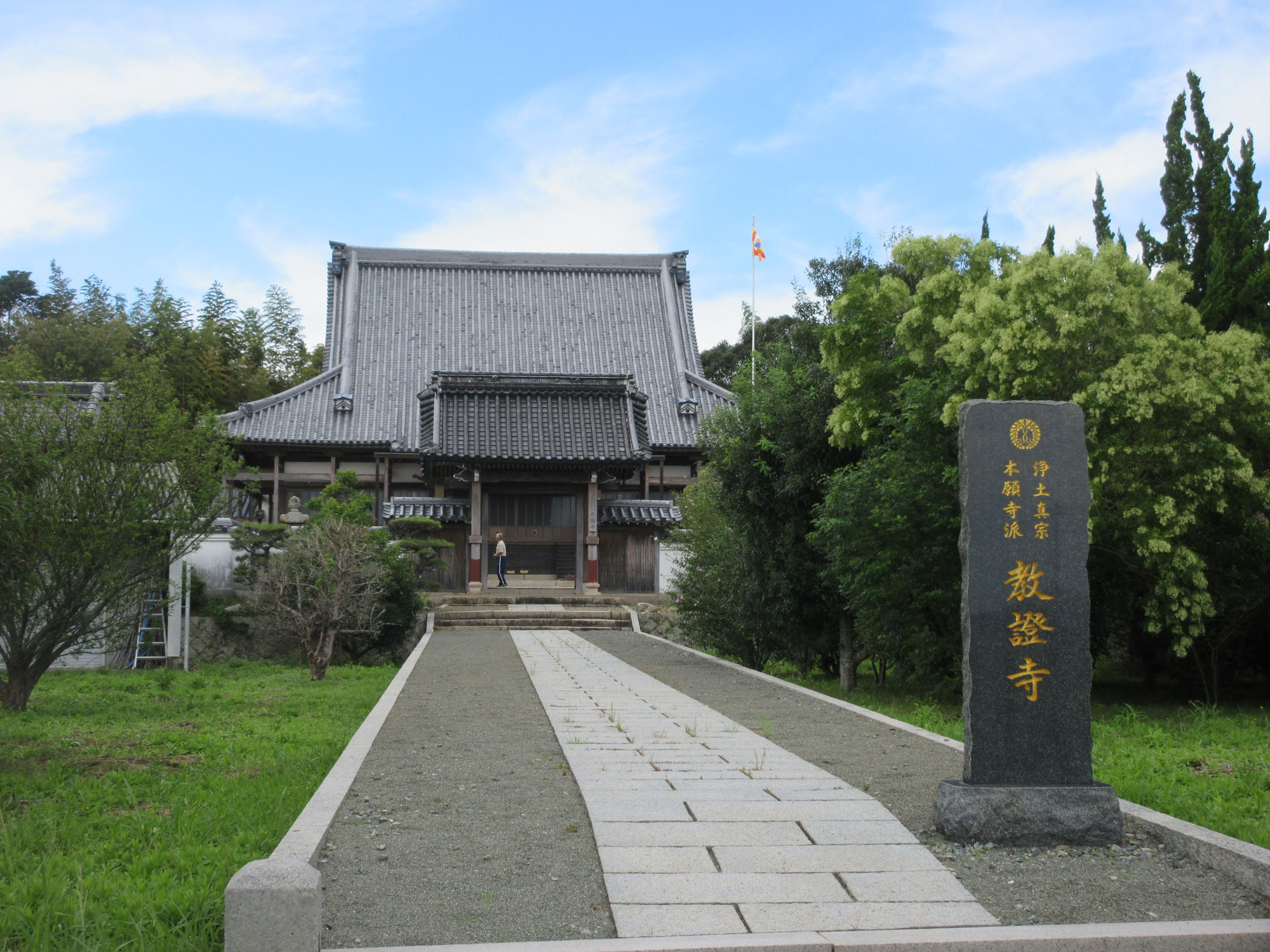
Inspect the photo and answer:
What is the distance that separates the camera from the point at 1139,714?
10.4 meters

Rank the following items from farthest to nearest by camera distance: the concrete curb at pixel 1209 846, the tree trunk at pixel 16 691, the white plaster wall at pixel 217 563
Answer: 1. the white plaster wall at pixel 217 563
2. the tree trunk at pixel 16 691
3. the concrete curb at pixel 1209 846

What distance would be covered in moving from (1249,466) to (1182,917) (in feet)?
22.1

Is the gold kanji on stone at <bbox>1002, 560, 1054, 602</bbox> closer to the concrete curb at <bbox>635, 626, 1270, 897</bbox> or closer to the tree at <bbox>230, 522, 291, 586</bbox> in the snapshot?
the concrete curb at <bbox>635, 626, 1270, 897</bbox>

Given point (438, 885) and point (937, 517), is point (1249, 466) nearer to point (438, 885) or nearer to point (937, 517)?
point (937, 517)

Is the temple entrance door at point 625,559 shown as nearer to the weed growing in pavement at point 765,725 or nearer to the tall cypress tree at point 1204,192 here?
Result: the tall cypress tree at point 1204,192

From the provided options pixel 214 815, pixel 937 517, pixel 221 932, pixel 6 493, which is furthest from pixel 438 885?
pixel 937 517

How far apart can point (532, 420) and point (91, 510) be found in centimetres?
1396

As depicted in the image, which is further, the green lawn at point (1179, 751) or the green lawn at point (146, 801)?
the green lawn at point (1179, 751)

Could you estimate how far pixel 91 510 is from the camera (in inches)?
345

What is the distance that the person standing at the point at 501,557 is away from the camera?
73.2ft

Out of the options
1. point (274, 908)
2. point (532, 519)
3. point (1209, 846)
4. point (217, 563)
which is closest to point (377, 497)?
point (532, 519)

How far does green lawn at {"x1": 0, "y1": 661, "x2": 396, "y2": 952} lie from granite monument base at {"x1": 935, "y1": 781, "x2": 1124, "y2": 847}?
310 cm

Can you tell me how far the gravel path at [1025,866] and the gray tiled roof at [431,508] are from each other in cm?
1569

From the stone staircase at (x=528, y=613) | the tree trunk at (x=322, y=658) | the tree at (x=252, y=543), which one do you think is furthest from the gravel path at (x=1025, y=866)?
the stone staircase at (x=528, y=613)
